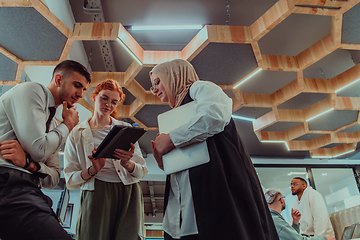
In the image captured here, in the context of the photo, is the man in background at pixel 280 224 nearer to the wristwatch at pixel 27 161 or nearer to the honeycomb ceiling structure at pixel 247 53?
the honeycomb ceiling structure at pixel 247 53

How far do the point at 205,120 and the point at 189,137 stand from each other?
0.33ft

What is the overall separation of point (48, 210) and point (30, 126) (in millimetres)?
391

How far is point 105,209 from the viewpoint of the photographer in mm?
1526

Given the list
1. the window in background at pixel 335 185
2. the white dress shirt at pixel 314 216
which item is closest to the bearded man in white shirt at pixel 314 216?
the white dress shirt at pixel 314 216

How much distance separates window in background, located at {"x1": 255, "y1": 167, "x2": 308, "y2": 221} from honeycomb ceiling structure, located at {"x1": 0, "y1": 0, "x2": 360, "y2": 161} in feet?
7.41

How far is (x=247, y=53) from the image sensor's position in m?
3.28

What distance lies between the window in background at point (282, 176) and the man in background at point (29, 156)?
706cm

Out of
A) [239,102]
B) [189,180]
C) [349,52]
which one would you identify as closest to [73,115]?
[189,180]

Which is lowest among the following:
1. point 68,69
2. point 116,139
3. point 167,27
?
point 116,139

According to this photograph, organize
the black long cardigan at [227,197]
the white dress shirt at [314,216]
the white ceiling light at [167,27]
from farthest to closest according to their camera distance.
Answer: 1. the white dress shirt at [314,216]
2. the white ceiling light at [167,27]
3. the black long cardigan at [227,197]

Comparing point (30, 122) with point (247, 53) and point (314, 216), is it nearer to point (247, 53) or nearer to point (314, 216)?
point (247, 53)

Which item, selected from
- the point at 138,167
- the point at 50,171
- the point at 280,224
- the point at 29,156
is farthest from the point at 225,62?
the point at 29,156

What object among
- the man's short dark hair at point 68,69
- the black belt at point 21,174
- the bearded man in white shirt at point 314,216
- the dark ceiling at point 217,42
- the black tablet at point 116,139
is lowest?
the bearded man in white shirt at point 314,216

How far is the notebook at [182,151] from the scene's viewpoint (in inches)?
43.1
